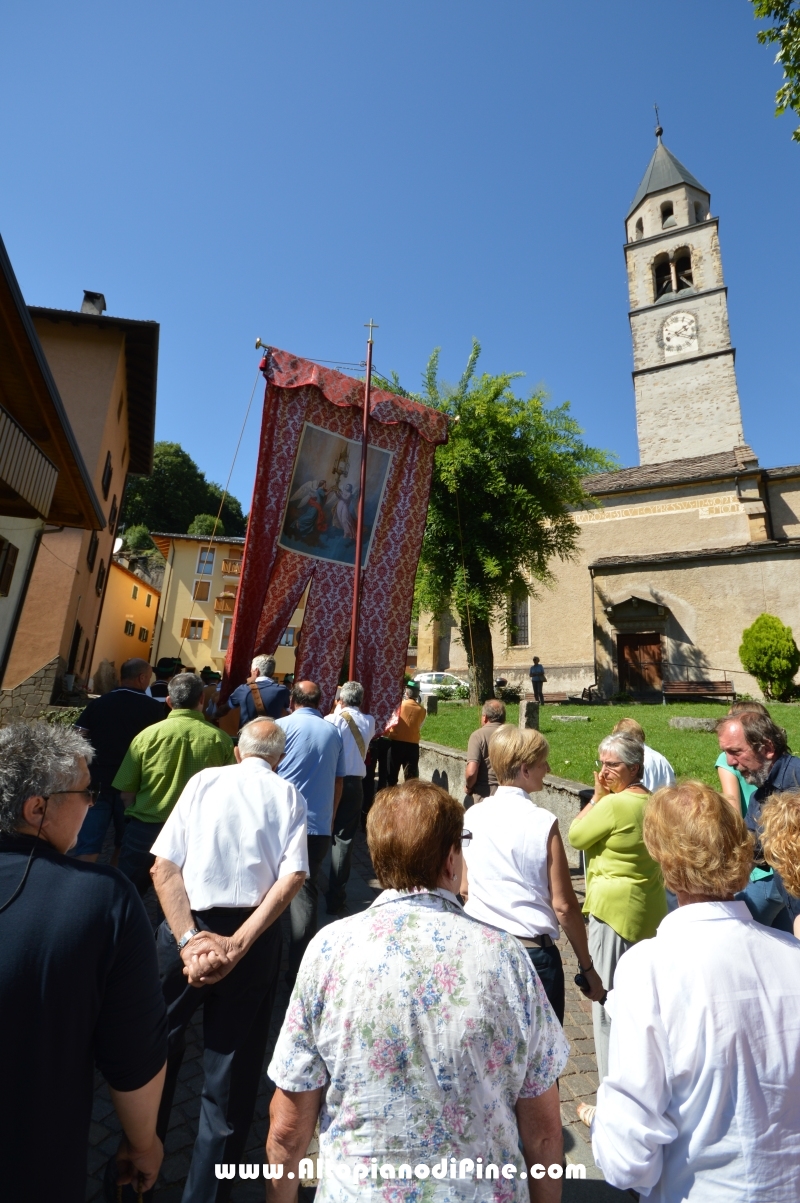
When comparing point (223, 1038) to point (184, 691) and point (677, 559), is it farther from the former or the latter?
point (677, 559)

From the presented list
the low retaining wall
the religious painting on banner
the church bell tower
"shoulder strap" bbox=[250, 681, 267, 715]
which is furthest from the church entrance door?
"shoulder strap" bbox=[250, 681, 267, 715]

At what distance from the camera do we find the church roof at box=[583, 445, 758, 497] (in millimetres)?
28125

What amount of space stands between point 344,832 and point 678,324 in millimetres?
41897

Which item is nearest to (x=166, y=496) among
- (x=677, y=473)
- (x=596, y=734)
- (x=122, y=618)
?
(x=122, y=618)

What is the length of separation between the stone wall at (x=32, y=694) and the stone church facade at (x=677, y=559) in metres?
14.7

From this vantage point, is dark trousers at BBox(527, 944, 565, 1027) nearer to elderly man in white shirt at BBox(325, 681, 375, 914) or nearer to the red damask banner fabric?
elderly man in white shirt at BBox(325, 681, 375, 914)

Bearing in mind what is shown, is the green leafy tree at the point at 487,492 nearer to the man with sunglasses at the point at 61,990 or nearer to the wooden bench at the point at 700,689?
Answer: the wooden bench at the point at 700,689

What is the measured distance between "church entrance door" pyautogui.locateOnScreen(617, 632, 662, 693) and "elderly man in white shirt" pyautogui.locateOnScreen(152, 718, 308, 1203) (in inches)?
996

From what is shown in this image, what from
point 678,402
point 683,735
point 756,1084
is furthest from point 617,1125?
point 678,402

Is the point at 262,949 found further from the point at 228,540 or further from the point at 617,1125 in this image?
the point at 228,540

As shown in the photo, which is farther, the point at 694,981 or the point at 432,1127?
the point at 694,981

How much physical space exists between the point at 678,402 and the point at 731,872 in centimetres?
4075

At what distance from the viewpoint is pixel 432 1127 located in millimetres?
1396

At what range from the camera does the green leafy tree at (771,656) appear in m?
21.3
